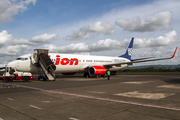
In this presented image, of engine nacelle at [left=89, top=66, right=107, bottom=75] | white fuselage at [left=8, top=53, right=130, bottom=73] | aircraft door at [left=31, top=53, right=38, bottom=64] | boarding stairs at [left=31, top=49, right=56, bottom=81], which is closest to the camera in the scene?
boarding stairs at [left=31, top=49, right=56, bottom=81]

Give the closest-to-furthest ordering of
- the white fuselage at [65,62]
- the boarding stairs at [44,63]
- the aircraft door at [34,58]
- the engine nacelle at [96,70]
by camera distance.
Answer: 1. the boarding stairs at [44,63]
2. the white fuselage at [65,62]
3. the aircraft door at [34,58]
4. the engine nacelle at [96,70]

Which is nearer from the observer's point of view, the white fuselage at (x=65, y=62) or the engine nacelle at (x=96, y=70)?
the white fuselage at (x=65, y=62)

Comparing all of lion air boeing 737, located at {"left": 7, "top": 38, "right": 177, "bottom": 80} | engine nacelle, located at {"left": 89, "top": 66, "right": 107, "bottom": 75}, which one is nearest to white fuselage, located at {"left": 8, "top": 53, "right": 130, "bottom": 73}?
lion air boeing 737, located at {"left": 7, "top": 38, "right": 177, "bottom": 80}

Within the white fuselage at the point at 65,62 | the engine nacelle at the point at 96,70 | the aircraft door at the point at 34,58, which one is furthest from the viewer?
the engine nacelle at the point at 96,70

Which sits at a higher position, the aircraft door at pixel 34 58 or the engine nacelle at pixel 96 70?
the aircraft door at pixel 34 58

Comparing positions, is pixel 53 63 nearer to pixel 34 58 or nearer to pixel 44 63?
pixel 44 63

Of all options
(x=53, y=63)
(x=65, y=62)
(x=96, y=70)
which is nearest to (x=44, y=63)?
(x=53, y=63)

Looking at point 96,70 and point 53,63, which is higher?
point 53,63

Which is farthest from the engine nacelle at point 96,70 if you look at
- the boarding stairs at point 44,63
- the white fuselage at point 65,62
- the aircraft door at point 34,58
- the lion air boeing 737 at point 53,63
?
the aircraft door at point 34,58

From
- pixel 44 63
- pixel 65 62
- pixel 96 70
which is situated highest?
pixel 65 62

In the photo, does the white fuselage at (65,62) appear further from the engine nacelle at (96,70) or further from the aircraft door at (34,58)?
the engine nacelle at (96,70)

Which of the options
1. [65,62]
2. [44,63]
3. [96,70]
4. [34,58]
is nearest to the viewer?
[44,63]

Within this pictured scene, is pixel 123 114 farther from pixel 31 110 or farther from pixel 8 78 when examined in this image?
pixel 8 78

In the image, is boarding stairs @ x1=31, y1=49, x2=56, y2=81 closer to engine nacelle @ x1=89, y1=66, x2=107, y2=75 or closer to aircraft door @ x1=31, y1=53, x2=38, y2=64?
aircraft door @ x1=31, y1=53, x2=38, y2=64
